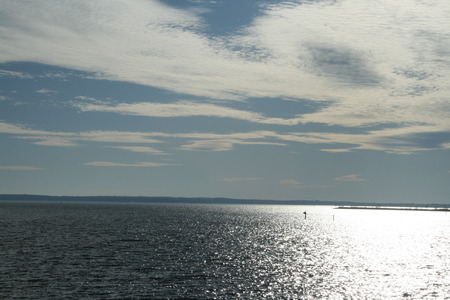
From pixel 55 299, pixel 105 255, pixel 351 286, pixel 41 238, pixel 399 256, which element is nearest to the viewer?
pixel 55 299

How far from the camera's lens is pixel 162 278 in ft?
201

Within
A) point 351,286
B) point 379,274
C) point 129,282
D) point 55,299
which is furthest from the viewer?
point 379,274

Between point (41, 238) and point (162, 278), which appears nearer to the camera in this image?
point (162, 278)

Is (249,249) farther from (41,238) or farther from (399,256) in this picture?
(41,238)

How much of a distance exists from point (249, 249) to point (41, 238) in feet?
150

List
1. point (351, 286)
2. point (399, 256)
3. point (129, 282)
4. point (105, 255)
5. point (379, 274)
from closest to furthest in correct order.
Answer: point (129, 282), point (351, 286), point (379, 274), point (105, 255), point (399, 256)

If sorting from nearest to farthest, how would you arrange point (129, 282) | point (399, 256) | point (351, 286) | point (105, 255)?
point (129, 282) < point (351, 286) < point (105, 255) < point (399, 256)

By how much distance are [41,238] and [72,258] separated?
34.4 metres

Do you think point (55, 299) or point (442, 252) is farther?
point (442, 252)

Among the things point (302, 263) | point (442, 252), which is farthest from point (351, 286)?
point (442, 252)

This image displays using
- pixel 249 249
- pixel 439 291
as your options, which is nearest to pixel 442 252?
pixel 249 249

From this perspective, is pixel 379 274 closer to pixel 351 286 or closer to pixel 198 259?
pixel 351 286

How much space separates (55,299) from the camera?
157 ft

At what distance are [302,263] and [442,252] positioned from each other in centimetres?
4603
